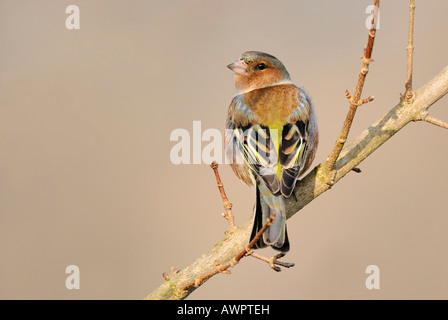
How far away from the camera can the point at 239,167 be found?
169 inches

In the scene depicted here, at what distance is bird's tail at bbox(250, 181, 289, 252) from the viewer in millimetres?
3449

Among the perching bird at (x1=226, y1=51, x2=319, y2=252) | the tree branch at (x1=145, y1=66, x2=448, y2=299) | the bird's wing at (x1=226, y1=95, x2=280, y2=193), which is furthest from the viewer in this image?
the bird's wing at (x1=226, y1=95, x2=280, y2=193)

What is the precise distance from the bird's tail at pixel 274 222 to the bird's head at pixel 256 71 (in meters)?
1.41

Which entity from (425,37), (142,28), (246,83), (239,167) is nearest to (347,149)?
(239,167)

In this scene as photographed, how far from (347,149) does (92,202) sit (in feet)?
13.0

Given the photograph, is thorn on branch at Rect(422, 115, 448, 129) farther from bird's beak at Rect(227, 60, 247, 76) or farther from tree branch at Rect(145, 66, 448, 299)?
bird's beak at Rect(227, 60, 247, 76)

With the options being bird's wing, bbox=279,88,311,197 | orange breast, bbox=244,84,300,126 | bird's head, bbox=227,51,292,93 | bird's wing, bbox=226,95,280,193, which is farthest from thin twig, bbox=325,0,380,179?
bird's head, bbox=227,51,292,93

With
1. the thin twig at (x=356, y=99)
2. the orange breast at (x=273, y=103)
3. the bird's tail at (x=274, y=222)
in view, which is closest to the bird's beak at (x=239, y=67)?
the orange breast at (x=273, y=103)

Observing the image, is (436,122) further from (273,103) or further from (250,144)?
(273,103)

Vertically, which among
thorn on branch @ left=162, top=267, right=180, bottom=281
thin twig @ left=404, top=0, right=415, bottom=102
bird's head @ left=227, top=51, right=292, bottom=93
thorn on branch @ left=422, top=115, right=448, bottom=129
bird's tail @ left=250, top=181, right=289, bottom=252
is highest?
bird's head @ left=227, top=51, right=292, bottom=93

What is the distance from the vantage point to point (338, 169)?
11.4 feet

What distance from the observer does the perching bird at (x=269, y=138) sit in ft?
11.9

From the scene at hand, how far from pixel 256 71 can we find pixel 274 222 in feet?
6.06

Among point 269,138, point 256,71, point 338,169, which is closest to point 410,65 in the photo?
point 338,169
